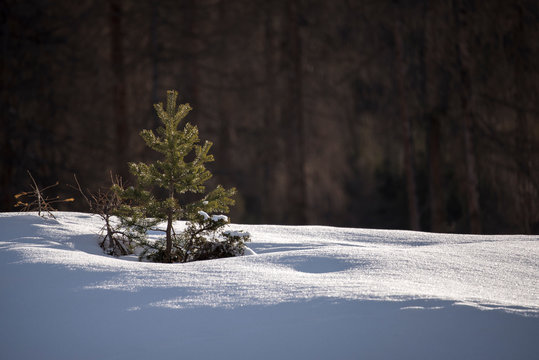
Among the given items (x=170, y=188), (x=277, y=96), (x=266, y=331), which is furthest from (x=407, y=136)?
(x=266, y=331)

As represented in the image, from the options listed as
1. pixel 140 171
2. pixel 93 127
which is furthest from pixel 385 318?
pixel 93 127

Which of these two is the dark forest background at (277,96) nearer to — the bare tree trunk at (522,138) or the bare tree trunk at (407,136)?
the bare tree trunk at (407,136)

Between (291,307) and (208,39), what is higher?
(208,39)

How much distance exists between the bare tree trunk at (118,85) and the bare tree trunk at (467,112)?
7.83 metres

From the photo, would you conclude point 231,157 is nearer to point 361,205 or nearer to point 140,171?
point 361,205

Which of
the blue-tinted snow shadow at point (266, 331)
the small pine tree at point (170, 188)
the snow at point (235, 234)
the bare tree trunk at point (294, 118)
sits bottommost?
the blue-tinted snow shadow at point (266, 331)

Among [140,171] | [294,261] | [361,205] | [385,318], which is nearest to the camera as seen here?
[385,318]

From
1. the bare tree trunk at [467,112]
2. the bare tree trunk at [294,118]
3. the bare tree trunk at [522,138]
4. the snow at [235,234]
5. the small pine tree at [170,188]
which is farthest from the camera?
the bare tree trunk at [294,118]

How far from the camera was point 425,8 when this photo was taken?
40.7 ft

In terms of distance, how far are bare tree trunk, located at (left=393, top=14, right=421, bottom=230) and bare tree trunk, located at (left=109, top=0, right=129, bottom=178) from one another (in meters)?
6.58

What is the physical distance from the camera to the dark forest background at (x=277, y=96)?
12172 millimetres

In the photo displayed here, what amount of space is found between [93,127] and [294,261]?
10871 mm

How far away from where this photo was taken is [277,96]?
14.0m

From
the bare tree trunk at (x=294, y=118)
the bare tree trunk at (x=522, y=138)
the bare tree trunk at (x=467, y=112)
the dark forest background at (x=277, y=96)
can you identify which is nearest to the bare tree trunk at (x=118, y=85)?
the dark forest background at (x=277, y=96)
